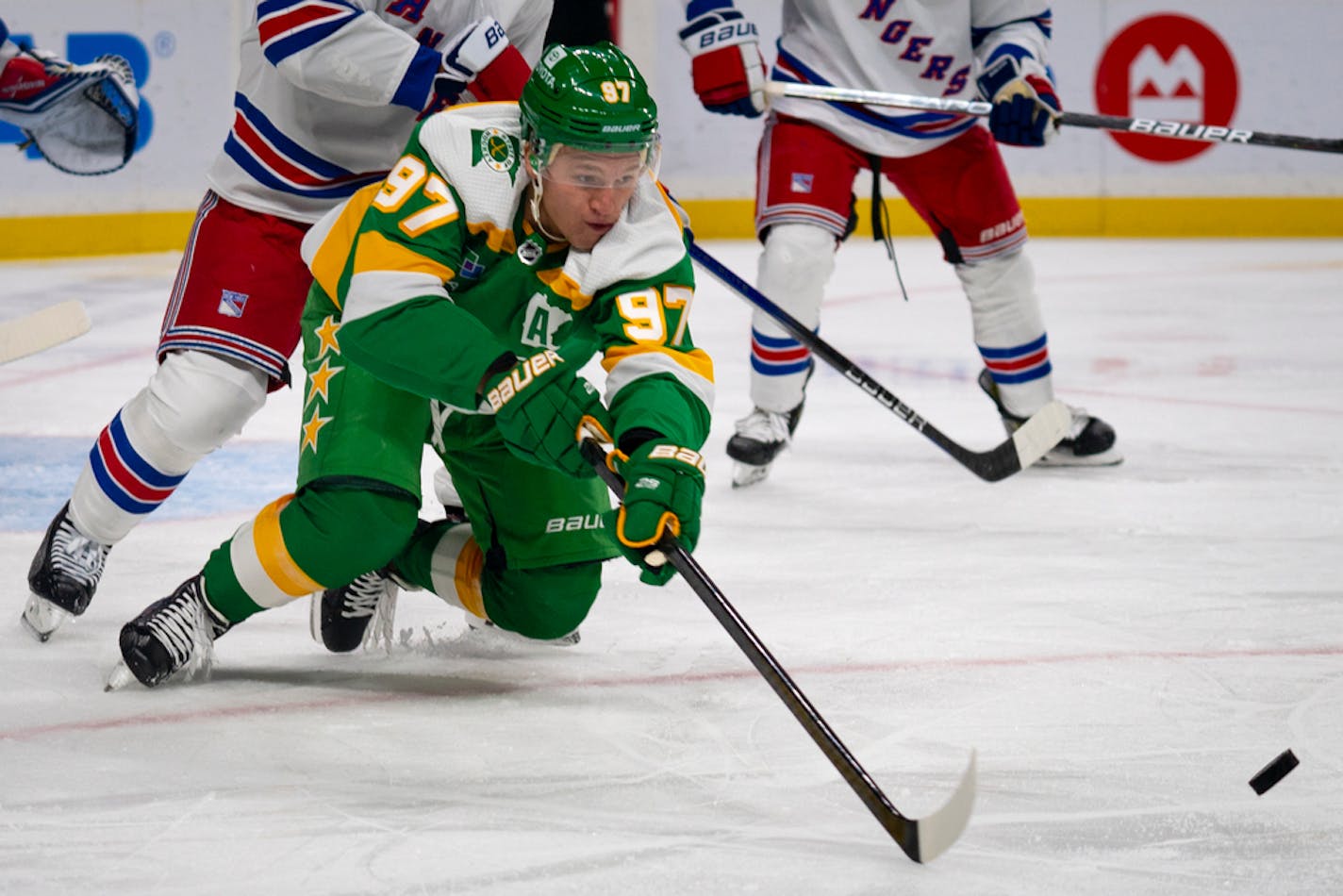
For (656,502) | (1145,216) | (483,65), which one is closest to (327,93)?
(483,65)

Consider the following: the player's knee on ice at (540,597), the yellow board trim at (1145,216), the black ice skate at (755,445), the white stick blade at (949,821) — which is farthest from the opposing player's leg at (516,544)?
the yellow board trim at (1145,216)

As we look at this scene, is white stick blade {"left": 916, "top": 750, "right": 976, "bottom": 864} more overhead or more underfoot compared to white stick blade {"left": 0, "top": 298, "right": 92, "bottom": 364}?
more overhead

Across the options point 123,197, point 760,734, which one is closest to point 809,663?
point 760,734

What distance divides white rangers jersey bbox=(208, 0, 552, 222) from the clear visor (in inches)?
19.8

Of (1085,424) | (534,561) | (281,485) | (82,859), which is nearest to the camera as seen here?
(82,859)

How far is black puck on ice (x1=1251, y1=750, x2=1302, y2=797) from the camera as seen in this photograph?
171 cm

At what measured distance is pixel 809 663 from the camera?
7.25 ft

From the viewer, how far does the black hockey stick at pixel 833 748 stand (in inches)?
59.4

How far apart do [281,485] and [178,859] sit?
1.80 meters

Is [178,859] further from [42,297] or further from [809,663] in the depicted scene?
[42,297]

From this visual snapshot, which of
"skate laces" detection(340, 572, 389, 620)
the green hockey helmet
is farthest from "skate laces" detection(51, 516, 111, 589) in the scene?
the green hockey helmet

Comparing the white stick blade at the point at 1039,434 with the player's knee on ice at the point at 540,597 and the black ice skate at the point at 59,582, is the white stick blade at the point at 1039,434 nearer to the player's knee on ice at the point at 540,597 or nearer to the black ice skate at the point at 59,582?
the player's knee on ice at the point at 540,597

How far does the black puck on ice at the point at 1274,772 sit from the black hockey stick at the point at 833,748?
0.35 metres

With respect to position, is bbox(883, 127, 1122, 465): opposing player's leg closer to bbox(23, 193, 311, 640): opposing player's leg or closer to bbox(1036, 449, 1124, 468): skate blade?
bbox(1036, 449, 1124, 468): skate blade
